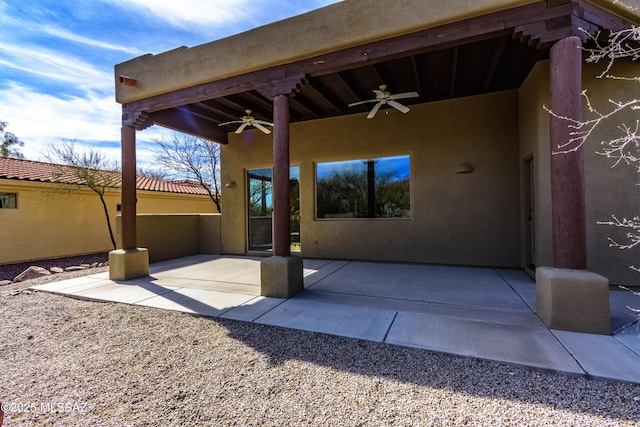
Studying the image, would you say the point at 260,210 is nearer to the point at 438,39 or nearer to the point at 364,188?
the point at 364,188

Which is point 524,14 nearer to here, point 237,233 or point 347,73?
point 347,73

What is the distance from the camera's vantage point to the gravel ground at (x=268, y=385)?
5.96ft

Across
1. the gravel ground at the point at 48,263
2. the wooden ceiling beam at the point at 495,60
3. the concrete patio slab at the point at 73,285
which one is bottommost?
the gravel ground at the point at 48,263

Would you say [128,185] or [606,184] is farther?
[128,185]

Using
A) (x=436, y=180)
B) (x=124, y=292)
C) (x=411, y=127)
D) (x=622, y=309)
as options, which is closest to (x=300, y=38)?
(x=411, y=127)

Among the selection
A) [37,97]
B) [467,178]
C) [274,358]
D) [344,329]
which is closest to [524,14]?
[467,178]

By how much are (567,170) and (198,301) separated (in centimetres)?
489

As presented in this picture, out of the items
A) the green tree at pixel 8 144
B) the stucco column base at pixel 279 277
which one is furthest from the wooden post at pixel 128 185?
the green tree at pixel 8 144

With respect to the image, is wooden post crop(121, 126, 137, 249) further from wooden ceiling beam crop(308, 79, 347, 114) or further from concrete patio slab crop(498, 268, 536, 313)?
concrete patio slab crop(498, 268, 536, 313)

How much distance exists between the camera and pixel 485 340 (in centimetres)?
276

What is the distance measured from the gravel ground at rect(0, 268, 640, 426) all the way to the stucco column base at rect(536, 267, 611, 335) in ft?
3.21

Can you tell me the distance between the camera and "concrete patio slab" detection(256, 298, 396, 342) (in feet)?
9.96

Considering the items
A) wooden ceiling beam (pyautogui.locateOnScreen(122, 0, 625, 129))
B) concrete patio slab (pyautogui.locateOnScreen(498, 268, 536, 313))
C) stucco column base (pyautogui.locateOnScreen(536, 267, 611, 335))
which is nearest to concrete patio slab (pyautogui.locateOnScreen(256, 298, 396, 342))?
stucco column base (pyautogui.locateOnScreen(536, 267, 611, 335))

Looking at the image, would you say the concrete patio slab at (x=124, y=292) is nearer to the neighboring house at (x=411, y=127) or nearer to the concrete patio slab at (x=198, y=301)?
the concrete patio slab at (x=198, y=301)
